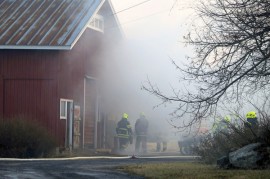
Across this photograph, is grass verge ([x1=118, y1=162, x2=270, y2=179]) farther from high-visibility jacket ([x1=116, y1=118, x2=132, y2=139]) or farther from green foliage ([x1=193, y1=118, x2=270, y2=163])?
high-visibility jacket ([x1=116, y1=118, x2=132, y2=139])

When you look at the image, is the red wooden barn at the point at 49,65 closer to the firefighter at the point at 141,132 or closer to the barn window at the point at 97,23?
the barn window at the point at 97,23

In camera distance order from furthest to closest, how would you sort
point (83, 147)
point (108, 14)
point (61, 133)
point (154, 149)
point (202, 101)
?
point (154, 149), point (108, 14), point (83, 147), point (61, 133), point (202, 101)

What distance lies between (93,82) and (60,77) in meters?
3.55

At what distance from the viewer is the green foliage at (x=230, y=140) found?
14.5 metres

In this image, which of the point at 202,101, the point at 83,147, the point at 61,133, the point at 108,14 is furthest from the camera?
the point at 108,14

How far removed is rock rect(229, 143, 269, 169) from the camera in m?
13.6

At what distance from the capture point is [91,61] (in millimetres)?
29266

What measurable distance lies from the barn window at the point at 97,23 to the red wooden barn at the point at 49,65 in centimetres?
67

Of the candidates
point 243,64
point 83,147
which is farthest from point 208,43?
point 83,147

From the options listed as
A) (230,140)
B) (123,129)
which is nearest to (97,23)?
(123,129)

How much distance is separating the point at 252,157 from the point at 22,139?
9937 millimetres

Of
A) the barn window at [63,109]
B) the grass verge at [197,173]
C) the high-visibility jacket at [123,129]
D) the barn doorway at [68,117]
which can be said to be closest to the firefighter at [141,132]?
the high-visibility jacket at [123,129]

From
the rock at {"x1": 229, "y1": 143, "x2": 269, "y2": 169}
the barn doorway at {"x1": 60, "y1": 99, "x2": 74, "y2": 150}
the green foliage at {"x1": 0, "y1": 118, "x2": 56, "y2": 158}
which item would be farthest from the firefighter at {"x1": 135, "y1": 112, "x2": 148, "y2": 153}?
the rock at {"x1": 229, "y1": 143, "x2": 269, "y2": 169}

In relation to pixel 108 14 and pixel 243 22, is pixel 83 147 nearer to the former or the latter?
pixel 108 14
